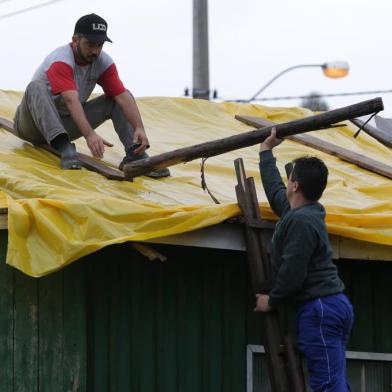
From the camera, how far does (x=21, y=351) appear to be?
7430 millimetres

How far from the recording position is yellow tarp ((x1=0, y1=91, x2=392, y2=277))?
6727 mm

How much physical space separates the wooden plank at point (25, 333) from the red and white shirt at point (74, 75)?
1519 mm

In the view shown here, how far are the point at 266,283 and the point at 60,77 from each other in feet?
7.86

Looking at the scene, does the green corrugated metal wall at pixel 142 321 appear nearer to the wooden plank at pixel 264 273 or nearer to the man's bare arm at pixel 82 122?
the wooden plank at pixel 264 273

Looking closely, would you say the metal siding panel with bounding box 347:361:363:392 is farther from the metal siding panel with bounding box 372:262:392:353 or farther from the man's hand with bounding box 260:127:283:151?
the man's hand with bounding box 260:127:283:151

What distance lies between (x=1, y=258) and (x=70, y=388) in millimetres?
971

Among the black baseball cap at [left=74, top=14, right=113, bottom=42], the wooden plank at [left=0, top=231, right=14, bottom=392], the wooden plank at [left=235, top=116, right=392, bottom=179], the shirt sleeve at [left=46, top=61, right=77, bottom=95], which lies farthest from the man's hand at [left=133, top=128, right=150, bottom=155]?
the wooden plank at [left=235, top=116, right=392, bottom=179]

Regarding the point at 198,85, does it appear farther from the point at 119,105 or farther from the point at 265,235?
the point at 265,235

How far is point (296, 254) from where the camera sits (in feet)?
20.4

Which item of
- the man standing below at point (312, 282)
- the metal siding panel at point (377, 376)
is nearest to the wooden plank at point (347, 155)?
the metal siding panel at point (377, 376)

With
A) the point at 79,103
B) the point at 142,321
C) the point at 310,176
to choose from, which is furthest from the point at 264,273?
the point at 79,103

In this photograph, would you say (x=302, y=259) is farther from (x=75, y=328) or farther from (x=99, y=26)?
(x=99, y=26)

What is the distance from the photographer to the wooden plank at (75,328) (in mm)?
7273

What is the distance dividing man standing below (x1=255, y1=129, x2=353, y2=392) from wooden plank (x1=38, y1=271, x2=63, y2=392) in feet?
5.12
